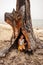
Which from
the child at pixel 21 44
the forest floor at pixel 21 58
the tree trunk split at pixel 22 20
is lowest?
the forest floor at pixel 21 58

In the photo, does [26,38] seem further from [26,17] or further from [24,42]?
[26,17]

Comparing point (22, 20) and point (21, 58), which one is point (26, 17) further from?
point (21, 58)

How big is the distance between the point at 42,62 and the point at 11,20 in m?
0.89

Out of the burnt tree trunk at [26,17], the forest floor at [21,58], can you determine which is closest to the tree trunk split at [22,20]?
the burnt tree trunk at [26,17]

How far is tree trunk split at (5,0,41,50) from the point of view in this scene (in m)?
3.42

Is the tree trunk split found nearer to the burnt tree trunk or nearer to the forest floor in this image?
the burnt tree trunk

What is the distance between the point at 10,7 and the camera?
23.4 feet

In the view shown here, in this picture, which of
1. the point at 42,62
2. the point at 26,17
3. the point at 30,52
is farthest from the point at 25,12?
the point at 42,62

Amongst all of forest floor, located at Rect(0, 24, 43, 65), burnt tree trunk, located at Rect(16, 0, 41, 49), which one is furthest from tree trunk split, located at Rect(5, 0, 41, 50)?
forest floor, located at Rect(0, 24, 43, 65)

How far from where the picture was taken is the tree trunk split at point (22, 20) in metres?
3.42

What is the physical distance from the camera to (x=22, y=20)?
3449mm

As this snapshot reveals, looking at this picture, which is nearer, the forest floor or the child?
the forest floor

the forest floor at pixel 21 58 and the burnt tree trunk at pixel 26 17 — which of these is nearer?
the forest floor at pixel 21 58

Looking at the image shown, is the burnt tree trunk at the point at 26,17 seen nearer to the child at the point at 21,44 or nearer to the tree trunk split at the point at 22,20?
the tree trunk split at the point at 22,20
